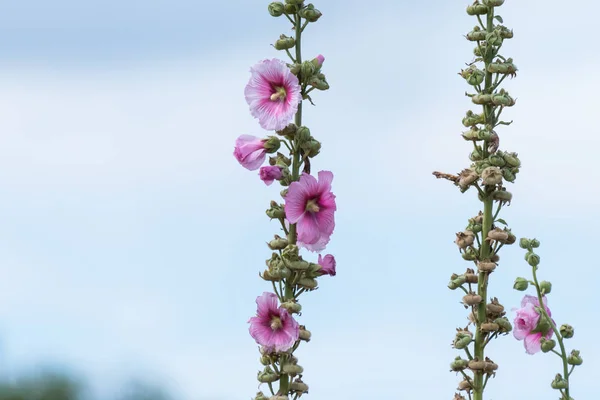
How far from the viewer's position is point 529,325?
15.1ft

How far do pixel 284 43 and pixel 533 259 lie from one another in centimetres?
146

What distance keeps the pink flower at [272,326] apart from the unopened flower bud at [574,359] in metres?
1.20

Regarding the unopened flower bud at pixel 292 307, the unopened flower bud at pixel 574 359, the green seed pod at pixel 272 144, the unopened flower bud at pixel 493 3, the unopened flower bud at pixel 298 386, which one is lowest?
the unopened flower bud at pixel 298 386

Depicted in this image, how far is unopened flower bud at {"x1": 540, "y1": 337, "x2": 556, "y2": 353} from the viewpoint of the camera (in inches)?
169

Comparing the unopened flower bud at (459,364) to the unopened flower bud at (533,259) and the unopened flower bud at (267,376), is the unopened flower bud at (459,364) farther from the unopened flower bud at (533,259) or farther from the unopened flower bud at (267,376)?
the unopened flower bud at (267,376)

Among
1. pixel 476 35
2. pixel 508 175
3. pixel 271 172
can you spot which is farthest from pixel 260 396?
pixel 476 35

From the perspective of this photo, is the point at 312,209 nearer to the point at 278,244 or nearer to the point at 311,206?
the point at 311,206

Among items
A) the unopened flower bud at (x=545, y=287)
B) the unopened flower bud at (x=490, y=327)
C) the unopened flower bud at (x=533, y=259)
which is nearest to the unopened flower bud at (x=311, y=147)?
the unopened flower bud at (x=533, y=259)

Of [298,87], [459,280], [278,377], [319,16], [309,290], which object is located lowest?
[278,377]

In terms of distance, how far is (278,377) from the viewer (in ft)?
14.1

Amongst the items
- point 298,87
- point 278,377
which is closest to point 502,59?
point 298,87

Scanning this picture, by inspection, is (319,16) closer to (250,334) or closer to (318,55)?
(318,55)

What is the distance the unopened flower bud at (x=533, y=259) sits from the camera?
433 centimetres

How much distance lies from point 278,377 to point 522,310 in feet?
4.00
